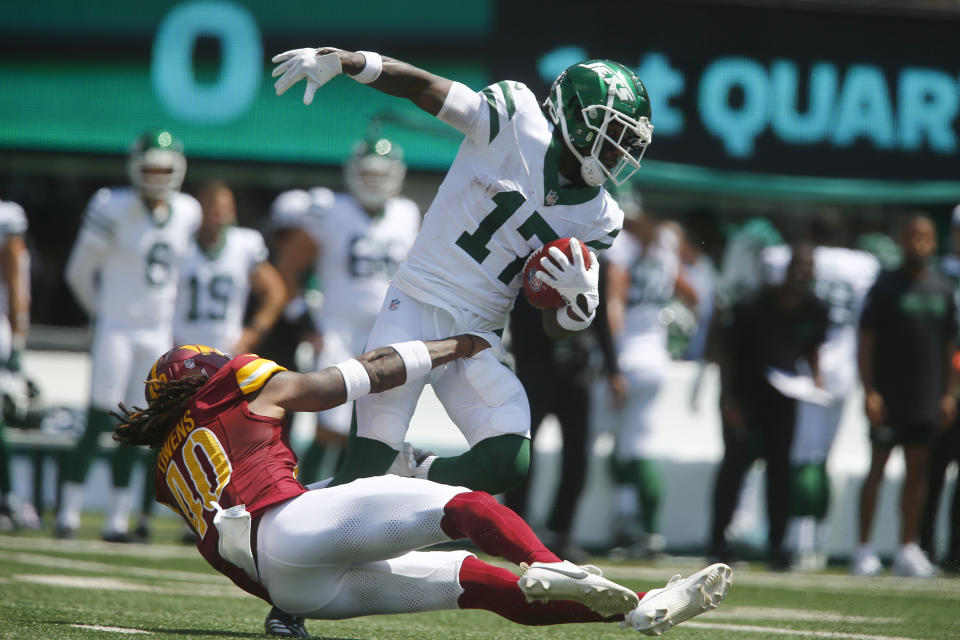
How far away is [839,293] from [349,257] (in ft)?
8.44

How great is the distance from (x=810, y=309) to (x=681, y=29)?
141 inches

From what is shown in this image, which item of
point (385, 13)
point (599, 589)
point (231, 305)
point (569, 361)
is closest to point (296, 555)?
point (599, 589)

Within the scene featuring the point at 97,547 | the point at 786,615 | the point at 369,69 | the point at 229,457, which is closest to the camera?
the point at 229,457

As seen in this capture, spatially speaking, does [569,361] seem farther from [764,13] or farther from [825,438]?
[764,13]

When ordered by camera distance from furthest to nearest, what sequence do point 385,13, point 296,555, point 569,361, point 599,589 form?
1. point 385,13
2. point 569,361
3. point 296,555
4. point 599,589

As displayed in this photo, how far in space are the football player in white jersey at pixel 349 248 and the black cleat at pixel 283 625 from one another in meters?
3.45

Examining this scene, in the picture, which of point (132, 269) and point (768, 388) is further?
point (132, 269)

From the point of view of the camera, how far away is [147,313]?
7.28 metres

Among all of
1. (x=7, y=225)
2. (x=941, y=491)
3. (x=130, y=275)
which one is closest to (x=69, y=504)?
(x=130, y=275)

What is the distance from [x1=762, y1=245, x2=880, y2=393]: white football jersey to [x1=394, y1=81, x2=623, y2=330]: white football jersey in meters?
3.29

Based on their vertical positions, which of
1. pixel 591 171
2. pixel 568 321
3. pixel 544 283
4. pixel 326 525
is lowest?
pixel 326 525

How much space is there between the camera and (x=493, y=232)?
4.21 metres

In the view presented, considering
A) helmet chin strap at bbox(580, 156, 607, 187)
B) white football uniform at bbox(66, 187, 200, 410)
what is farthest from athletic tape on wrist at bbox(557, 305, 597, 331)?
white football uniform at bbox(66, 187, 200, 410)

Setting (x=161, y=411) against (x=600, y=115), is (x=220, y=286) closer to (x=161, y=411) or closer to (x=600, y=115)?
(x=600, y=115)
